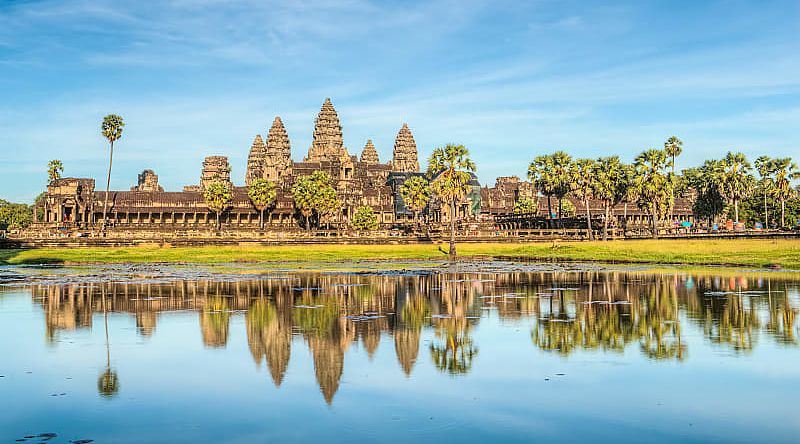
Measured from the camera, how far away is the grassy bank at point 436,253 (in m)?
60.8

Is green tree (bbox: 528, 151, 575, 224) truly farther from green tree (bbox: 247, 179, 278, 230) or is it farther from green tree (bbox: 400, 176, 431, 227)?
green tree (bbox: 247, 179, 278, 230)

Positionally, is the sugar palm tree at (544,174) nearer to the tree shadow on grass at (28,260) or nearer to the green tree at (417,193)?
the green tree at (417,193)

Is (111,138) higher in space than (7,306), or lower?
higher

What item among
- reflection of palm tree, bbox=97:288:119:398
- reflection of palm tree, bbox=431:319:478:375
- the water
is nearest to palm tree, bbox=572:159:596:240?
the water

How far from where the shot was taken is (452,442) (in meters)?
12.1

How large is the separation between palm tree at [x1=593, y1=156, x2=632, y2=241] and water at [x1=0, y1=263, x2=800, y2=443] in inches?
2912

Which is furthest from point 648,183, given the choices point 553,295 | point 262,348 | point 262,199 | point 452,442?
point 452,442

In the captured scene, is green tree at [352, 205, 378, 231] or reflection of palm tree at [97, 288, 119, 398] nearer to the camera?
reflection of palm tree at [97, 288, 119, 398]

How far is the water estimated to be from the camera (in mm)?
13055

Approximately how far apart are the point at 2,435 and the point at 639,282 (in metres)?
32.7

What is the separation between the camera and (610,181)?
107 meters

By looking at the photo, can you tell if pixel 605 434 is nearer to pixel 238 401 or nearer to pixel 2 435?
pixel 238 401

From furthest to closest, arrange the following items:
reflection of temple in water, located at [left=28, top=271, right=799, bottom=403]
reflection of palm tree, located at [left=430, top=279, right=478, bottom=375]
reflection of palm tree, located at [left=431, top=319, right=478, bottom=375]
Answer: reflection of temple in water, located at [left=28, top=271, right=799, bottom=403], reflection of palm tree, located at [left=430, top=279, right=478, bottom=375], reflection of palm tree, located at [left=431, top=319, right=478, bottom=375]

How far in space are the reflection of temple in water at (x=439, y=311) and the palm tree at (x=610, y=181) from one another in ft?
211
